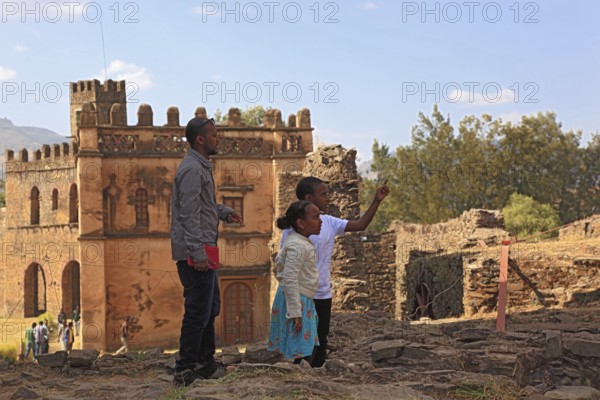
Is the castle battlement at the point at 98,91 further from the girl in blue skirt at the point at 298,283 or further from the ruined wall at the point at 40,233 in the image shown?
the girl in blue skirt at the point at 298,283

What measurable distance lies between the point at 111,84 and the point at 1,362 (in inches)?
1691

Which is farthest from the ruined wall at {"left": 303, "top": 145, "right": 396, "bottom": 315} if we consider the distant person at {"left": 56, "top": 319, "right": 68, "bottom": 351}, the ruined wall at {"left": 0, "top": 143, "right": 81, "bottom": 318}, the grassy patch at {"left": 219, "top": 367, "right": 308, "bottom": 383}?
the ruined wall at {"left": 0, "top": 143, "right": 81, "bottom": 318}

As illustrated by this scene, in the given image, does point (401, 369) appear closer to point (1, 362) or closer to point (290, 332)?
point (290, 332)

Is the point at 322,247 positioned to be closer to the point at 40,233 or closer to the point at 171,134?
the point at 171,134

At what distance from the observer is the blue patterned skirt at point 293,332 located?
20.4ft

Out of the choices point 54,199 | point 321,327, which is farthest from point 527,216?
point 321,327

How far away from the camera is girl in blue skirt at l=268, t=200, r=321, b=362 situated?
20.2 feet

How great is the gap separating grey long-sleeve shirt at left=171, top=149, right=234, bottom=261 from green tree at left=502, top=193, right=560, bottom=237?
34.2 meters

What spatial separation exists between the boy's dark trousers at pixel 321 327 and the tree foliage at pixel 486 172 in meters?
38.2

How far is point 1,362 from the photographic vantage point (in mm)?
8430

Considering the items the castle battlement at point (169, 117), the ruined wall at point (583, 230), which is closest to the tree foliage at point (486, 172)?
the castle battlement at point (169, 117)

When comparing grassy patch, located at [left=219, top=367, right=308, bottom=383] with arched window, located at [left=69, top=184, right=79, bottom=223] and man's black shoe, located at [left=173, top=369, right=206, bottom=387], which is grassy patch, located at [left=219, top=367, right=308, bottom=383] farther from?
arched window, located at [left=69, top=184, right=79, bottom=223]

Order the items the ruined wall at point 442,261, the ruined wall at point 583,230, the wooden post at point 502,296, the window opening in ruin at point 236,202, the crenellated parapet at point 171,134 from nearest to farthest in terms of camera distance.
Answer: the wooden post at point 502,296 → the ruined wall at point 442,261 → the ruined wall at point 583,230 → the crenellated parapet at point 171,134 → the window opening in ruin at point 236,202

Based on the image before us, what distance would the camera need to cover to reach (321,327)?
6.84 m
